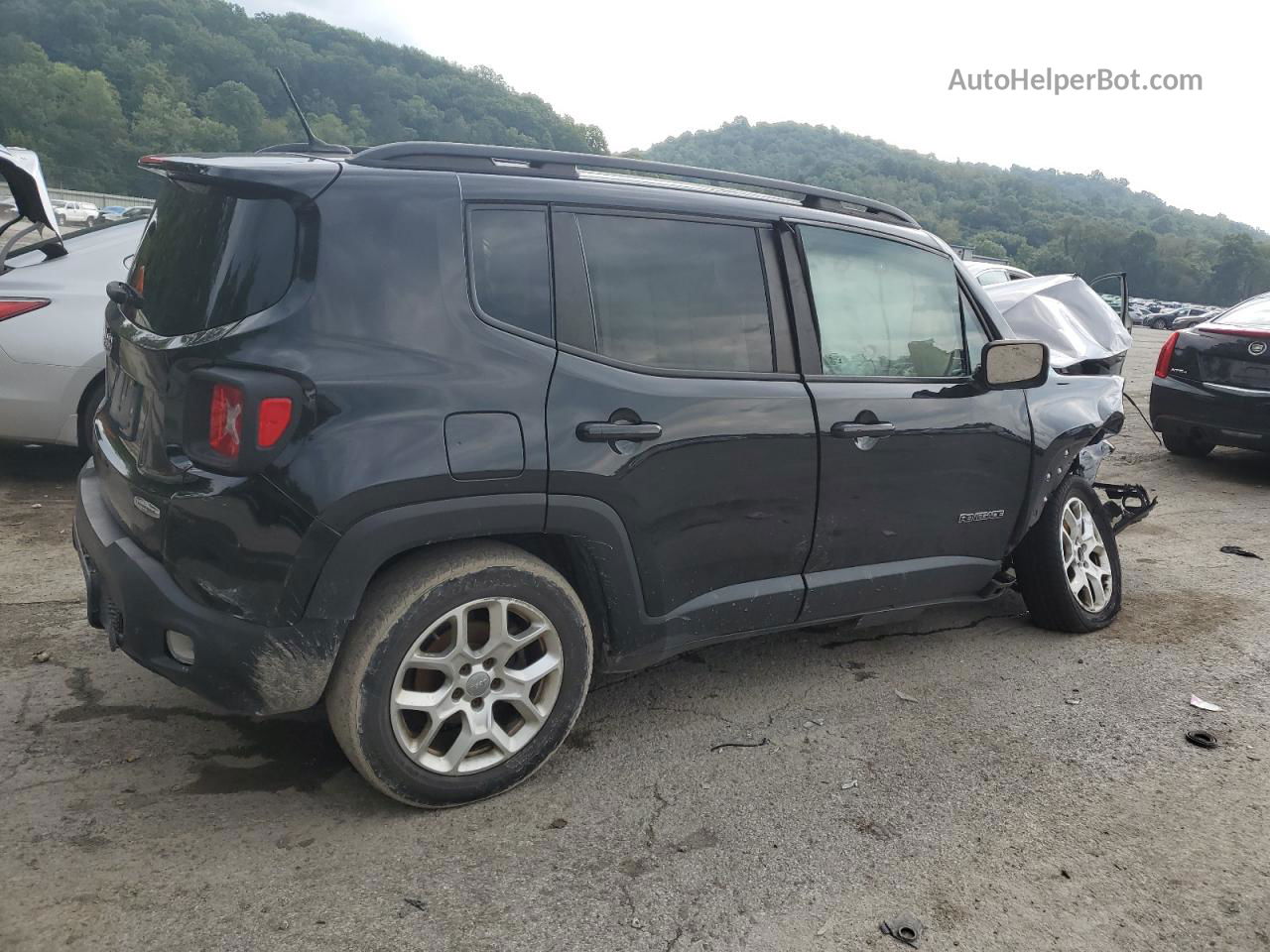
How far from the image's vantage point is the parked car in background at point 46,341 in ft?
18.3

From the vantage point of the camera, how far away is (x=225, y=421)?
2516 millimetres

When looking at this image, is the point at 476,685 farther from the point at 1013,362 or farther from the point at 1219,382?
the point at 1219,382

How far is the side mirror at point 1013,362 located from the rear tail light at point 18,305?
16.1 ft

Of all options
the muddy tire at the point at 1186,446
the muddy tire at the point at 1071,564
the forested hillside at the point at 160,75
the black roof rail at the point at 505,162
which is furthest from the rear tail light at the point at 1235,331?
the forested hillside at the point at 160,75

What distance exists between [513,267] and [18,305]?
4.04 m

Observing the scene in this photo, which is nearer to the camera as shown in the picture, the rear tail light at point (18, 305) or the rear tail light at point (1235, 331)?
the rear tail light at point (18, 305)

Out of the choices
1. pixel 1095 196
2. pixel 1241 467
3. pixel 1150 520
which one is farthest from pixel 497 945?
pixel 1095 196

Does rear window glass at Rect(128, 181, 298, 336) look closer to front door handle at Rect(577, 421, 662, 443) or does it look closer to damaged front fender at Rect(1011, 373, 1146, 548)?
front door handle at Rect(577, 421, 662, 443)

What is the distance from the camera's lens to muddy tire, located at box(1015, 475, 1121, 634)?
4371 mm

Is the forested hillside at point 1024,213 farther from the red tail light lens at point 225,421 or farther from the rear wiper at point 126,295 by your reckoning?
the red tail light lens at point 225,421

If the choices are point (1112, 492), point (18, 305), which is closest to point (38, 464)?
point (18, 305)

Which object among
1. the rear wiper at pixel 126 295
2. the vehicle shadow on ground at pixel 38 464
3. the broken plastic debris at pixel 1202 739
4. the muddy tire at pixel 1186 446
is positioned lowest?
the broken plastic debris at pixel 1202 739

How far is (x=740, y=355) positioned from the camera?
10.8 ft

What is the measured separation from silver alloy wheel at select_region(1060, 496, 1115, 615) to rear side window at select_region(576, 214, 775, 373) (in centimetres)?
191
